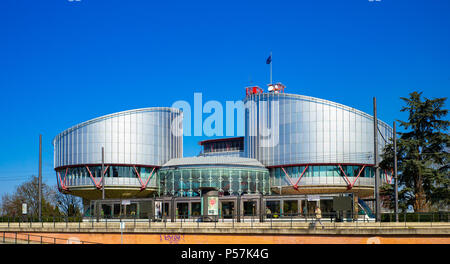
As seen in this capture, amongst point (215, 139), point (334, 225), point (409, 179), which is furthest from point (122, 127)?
point (334, 225)

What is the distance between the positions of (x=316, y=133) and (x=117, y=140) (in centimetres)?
3087

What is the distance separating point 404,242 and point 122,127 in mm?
56026

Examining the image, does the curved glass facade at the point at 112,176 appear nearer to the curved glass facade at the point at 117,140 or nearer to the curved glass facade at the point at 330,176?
the curved glass facade at the point at 117,140

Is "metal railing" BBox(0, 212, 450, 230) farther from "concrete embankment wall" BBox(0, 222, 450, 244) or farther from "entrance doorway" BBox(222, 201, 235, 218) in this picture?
"concrete embankment wall" BBox(0, 222, 450, 244)

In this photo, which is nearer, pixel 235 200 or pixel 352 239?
pixel 352 239

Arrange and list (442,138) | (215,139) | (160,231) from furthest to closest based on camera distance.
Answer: (215,139) < (442,138) < (160,231)

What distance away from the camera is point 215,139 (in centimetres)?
10050

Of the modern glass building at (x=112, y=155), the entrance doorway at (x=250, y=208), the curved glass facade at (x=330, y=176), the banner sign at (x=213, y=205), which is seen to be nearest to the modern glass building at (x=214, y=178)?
the curved glass facade at (x=330, y=176)

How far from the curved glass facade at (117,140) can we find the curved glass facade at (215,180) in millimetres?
7929

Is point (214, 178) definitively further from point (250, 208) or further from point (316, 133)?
point (250, 208)

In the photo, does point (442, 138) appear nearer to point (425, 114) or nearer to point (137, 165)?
point (425, 114)

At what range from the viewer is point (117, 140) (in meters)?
76.3

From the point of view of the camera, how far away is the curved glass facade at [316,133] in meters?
72.5
